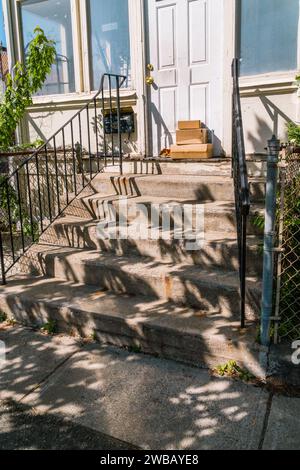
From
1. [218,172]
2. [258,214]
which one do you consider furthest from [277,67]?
[258,214]

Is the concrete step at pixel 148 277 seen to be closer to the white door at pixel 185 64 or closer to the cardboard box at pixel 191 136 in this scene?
the cardboard box at pixel 191 136

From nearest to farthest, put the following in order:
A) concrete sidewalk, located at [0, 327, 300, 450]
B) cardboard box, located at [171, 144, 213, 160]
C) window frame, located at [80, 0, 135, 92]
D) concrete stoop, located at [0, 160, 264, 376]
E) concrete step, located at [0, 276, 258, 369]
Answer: concrete sidewalk, located at [0, 327, 300, 450] < concrete step, located at [0, 276, 258, 369] < concrete stoop, located at [0, 160, 264, 376] < cardboard box, located at [171, 144, 213, 160] < window frame, located at [80, 0, 135, 92]

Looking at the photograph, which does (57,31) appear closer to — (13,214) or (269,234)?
(13,214)

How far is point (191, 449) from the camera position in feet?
6.87

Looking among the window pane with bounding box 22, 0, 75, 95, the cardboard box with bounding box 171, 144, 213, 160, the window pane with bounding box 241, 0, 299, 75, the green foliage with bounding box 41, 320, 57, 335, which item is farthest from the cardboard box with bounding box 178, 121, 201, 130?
the green foliage with bounding box 41, 320, 57, 335

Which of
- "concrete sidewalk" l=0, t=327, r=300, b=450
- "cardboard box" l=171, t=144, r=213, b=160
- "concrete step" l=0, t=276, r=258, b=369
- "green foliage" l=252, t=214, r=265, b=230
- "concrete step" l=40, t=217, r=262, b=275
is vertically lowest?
"concrete sidewalk" l=0, t=327, r=300, b=450

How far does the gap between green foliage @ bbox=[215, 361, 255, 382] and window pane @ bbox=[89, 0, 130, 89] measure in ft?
15.2

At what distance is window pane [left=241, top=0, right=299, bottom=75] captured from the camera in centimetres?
461

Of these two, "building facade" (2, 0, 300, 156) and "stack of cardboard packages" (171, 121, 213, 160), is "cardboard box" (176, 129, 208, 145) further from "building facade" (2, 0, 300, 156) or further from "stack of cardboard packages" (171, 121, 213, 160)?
"building facade" (2, 0, 300, 156)

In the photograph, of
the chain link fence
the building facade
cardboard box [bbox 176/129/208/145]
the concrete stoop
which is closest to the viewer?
the chain link fence

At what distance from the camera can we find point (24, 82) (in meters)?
5.72

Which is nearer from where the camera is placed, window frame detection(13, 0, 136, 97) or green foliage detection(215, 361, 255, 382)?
Result: green foliage detection(215, 361, 255, 382)

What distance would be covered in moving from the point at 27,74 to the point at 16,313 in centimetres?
376
